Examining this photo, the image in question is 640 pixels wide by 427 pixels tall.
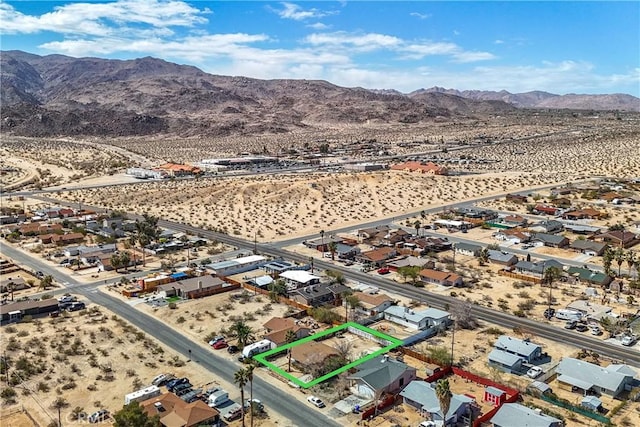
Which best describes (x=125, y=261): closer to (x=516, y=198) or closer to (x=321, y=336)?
(x=321, y=336)

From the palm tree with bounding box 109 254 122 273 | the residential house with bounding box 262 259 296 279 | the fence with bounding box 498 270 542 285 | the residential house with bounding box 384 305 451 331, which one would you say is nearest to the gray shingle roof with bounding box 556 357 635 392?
the residential house with bounding box 384 305 451 331

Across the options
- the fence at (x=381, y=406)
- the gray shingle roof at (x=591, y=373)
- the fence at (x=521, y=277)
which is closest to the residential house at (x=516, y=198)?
the fence at (x=521, y=277)

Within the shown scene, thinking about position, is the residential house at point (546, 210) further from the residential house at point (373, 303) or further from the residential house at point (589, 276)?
the residential house at point (373, 303)

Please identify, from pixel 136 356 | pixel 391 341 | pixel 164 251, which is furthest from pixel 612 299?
pixel 164 251

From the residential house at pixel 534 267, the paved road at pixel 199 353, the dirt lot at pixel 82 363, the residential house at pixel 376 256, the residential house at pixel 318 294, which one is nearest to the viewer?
the paved road at pixel 199 353

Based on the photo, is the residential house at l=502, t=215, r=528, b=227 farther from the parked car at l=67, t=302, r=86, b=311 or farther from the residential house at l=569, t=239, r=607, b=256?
the parked car at l=67, t=302, r=86, b=311

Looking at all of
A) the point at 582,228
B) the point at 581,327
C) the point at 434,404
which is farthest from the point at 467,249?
the point at 434,404
